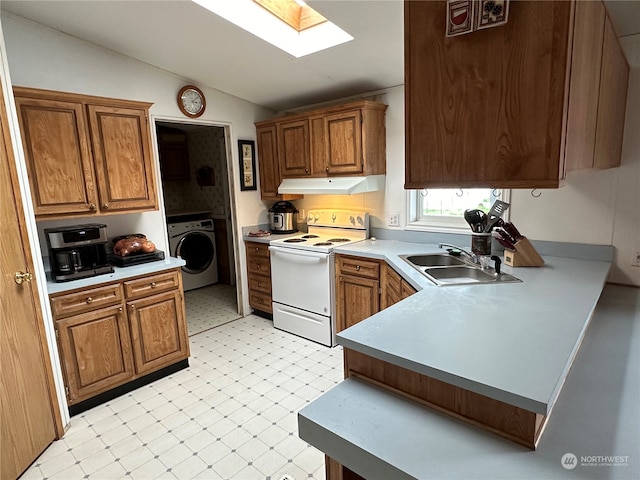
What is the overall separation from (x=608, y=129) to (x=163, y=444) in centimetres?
283

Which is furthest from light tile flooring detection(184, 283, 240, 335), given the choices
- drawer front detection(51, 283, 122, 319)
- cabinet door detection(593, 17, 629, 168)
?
cabinet door detection(593, 17, 629, 168)

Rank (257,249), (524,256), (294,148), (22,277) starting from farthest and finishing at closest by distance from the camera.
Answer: (257,249) < (294,148) < (524,256) < (22,277)

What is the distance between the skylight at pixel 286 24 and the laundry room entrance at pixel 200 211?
223cm

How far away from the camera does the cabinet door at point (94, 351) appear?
2223mm

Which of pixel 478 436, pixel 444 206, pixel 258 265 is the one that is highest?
pixel 444 206

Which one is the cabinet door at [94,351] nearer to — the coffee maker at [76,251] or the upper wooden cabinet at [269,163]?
the coffee maker at [76,251]

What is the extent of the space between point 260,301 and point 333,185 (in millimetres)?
1536

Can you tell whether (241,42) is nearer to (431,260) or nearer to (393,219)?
(393,219)

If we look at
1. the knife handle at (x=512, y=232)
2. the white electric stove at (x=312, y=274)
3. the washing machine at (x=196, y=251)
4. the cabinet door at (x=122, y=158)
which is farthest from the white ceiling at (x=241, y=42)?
the washing machine at (x=196, y=251)

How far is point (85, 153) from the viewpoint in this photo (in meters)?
2.34

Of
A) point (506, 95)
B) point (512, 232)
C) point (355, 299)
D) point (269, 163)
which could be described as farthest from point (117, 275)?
point (512, 232)

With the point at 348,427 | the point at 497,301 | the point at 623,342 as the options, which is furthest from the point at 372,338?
the point at 623,342

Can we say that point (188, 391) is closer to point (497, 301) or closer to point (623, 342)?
point (497, 301)

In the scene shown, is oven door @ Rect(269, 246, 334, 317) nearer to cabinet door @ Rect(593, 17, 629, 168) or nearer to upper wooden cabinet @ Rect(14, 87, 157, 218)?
upper wooden cabinet @ Rect(14, 87, 157, 218)
